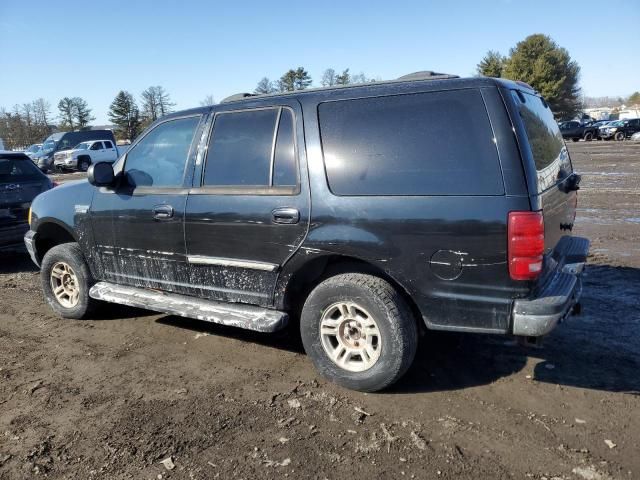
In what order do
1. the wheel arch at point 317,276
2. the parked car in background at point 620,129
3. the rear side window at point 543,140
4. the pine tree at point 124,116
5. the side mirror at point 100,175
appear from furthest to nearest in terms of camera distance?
the pine tree at point 124,116 → the parked car in background at point 620,129 → the side mirror at point 100,175 → the wheel arch at point 317,276 → the rear side window at point 543,140

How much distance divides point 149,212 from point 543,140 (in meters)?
3.07

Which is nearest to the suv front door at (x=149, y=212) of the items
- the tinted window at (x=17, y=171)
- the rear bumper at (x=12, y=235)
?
the rear bumper at (x=12, y=235)

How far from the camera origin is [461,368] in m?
3.82

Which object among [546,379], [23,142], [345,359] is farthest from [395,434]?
[23,142]

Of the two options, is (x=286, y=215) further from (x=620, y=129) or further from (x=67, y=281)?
(x=620, y=129)

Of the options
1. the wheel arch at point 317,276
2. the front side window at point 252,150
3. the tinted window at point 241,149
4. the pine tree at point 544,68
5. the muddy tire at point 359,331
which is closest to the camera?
the muddy tire at point 359,331

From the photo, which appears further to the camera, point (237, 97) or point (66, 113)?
point (66, 113)

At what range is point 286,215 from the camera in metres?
3.58

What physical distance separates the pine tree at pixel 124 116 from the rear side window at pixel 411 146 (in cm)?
7252

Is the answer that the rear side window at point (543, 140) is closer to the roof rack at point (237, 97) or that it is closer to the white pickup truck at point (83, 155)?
the roof rack at point (237, 97)

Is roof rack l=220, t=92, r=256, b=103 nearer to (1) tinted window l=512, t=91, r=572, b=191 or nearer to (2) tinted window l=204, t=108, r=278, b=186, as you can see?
(2) tinted window l=204, t=108, r=278, b=186

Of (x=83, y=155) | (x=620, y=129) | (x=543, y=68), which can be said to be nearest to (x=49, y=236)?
(x=83, y=155)

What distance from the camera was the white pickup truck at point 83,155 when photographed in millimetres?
30344

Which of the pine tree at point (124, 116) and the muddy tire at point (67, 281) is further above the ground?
the pine tree at point (124, 116)
